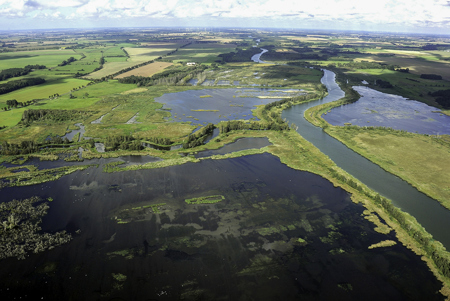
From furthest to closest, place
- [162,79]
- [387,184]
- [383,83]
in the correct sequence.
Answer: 1. [162,79]
2. [383,83]
3. [387,184]

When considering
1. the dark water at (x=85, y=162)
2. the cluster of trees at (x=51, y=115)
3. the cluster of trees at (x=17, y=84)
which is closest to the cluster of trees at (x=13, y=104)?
the cluster of trees at (x=51, y=115)

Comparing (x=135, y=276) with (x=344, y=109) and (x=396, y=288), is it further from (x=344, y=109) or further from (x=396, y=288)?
(x=344, y=109)

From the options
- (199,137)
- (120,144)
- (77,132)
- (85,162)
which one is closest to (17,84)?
(77,132)


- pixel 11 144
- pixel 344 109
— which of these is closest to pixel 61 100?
pixel 11 144

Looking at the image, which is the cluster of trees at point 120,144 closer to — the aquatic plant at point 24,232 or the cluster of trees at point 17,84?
the aquatic plant at point 24,232

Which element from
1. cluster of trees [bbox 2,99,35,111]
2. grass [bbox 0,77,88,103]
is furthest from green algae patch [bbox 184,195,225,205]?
grass [bbox 0,77,88,103]

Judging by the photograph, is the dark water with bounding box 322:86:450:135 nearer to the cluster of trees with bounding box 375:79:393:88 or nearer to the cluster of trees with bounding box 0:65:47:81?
the cluster of trees with bounding box 375:79:393:88

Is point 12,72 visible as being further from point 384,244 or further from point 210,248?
point 384,244

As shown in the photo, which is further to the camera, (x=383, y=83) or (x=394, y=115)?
(x=383, y=83)
